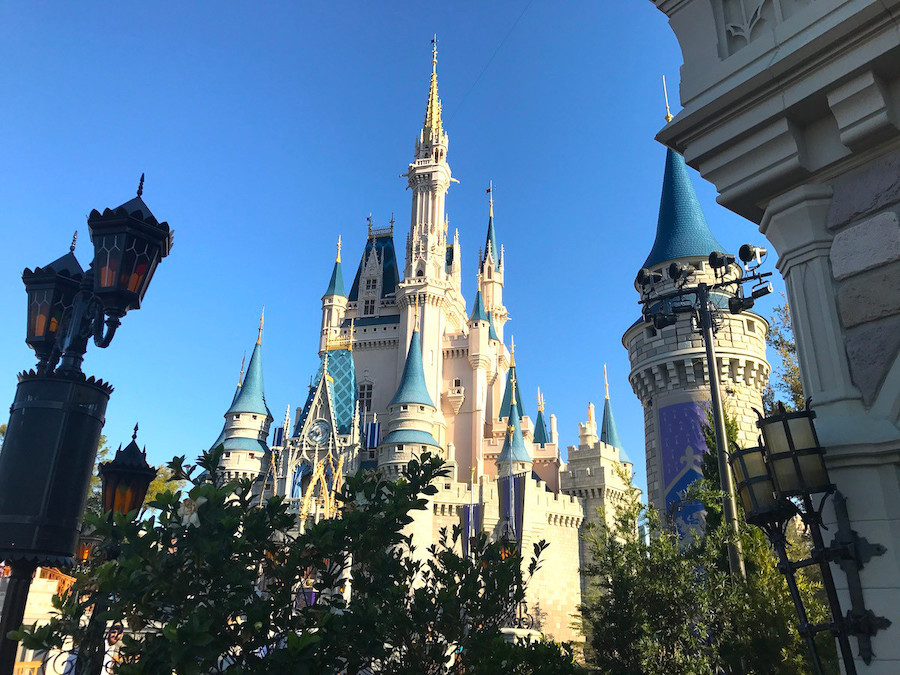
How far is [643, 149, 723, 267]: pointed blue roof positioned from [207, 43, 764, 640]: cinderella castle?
1606cm

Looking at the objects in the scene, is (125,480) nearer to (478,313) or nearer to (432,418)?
(432,418)

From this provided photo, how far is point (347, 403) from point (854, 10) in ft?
140

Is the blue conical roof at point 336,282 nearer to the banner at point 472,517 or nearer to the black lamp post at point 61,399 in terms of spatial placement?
the banner at point 472,517

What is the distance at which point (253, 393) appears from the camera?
1831 inches

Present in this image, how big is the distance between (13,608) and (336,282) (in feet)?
165

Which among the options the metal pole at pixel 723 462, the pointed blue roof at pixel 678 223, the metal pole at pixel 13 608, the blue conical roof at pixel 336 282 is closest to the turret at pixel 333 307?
the blue conical roof at pixel 336 282

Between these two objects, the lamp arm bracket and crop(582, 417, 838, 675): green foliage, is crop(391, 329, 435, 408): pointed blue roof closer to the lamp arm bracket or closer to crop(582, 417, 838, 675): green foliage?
crop(582, 417, 838, 675): green foliage

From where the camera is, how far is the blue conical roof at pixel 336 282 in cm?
A: 5362

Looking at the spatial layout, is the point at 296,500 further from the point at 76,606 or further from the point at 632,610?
the point at 76,606

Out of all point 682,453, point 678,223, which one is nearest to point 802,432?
point 682,453

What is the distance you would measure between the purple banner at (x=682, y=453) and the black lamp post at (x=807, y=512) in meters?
12.2

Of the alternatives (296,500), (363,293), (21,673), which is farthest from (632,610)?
(363,293)

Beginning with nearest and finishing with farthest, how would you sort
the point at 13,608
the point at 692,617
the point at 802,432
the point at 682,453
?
1. the point at 802,432
2. the point at 13,608
3. the point at 692,617
4. the point at 682,453

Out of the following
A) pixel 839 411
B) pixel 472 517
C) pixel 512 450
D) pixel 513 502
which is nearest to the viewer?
pixel 839 411
